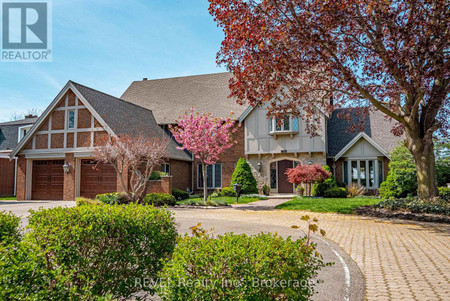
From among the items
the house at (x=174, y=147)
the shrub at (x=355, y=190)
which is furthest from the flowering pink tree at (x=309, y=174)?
the house at (x=174, y=147)

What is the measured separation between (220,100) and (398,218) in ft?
57.0

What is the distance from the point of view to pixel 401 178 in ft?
56.5

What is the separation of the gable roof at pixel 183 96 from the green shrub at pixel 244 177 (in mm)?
3916

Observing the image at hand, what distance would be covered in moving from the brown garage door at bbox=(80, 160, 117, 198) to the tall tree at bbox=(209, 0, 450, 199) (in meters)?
10.8

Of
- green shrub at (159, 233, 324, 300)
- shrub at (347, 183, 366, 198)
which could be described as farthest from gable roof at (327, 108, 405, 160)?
green shrub at (159, 233, 324, 300)

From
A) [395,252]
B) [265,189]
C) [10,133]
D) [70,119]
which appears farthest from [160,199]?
[10,133]

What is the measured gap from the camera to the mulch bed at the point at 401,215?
10766 mm

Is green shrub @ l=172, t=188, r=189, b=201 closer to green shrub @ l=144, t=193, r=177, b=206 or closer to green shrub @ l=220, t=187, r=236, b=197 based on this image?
green shrub @ l=220, t=187, r=236, b=197

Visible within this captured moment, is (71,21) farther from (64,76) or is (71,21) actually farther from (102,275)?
(64,76)

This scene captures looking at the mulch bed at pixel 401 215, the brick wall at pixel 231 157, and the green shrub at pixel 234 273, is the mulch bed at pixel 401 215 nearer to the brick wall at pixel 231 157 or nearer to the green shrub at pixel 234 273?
the green shrub at pixel 234 273

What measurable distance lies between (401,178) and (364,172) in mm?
5019

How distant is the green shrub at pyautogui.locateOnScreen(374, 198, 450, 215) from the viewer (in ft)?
37.6

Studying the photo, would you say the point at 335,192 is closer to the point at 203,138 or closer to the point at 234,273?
the point at 203,138

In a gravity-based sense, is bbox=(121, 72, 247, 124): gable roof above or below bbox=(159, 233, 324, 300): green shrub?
above
